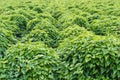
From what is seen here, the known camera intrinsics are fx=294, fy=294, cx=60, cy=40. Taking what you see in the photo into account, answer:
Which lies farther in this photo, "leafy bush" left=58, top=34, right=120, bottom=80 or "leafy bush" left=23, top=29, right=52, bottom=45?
"leafy bush" left=23, top=29, right=52, bottom=45

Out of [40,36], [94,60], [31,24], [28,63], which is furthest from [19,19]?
[94,60]

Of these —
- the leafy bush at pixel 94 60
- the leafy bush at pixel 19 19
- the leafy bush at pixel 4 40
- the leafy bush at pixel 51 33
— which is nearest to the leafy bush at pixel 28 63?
the leafy bush at pixel 94 60

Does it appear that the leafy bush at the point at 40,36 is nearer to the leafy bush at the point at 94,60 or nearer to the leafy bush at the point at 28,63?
the leafy bush at the point at 28,63

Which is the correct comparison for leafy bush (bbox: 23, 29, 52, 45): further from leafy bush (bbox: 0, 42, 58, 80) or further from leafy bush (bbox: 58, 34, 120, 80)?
leafy bush (bbox: 58, 34, 120, 80)

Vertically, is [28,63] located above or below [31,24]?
above

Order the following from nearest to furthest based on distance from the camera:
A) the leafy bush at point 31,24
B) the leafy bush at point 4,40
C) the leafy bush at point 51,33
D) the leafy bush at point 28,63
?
the leafy bush at point 28,63 → the leafy bush at point 4,40 → the leafy bush at point 51,33 → the leafy bush at point 31,24

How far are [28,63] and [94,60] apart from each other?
1.29m

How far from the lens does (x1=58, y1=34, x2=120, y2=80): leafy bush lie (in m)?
5.67

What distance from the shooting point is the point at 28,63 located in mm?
5730

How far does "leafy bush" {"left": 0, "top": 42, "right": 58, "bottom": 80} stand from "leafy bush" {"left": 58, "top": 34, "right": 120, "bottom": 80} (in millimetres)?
338

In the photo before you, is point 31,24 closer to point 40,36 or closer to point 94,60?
point 40,36

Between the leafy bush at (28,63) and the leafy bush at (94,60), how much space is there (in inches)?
13.3

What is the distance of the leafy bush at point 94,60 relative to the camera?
5.67m

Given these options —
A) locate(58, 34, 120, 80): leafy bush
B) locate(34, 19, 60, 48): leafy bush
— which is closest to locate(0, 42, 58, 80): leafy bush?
locate(58, 34, 120, 80): leafy bush
